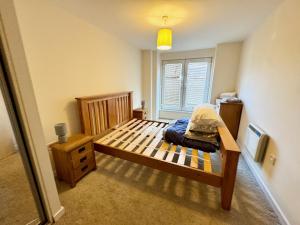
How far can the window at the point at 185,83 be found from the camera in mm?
4051

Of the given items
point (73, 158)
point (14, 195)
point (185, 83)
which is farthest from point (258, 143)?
point (185, 83)

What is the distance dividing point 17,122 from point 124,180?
1.30 m

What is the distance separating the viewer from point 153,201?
4.72 ft

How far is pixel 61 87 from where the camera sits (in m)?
1.80

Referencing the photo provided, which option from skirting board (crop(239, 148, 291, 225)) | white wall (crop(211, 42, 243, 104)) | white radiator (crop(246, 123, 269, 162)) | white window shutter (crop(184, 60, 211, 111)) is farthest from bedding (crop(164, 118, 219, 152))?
white window shutter (crop(184, 60, 211, 111))

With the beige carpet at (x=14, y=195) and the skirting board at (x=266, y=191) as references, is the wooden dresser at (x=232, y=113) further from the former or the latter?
the beige carpet at (x=14, y=195)

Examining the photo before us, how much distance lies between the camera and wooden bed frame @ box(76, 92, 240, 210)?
4.35 feet

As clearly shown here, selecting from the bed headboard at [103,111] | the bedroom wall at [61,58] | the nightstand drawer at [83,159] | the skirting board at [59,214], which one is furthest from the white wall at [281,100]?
the bedroom wall at [61,58]

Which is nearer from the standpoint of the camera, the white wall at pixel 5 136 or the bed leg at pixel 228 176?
the white wall at pixel 5 136

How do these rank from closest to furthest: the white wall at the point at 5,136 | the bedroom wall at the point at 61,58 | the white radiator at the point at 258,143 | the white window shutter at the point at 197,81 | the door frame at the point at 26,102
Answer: the door frame at the point at 26,102, the white wall at the point at 5,136, the bedroom wall at the point at 61,58, the white radiator at the point at 258,143, the white window shutter at the point at 197,81

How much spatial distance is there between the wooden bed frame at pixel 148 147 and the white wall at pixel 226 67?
6.25 ft

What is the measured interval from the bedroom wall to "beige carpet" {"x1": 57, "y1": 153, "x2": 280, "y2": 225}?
0.88m

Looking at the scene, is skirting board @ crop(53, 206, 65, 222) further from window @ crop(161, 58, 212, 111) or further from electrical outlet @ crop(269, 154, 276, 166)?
window @ crop(161, 58, 212, 111)

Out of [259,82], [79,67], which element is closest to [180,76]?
[259,82]
